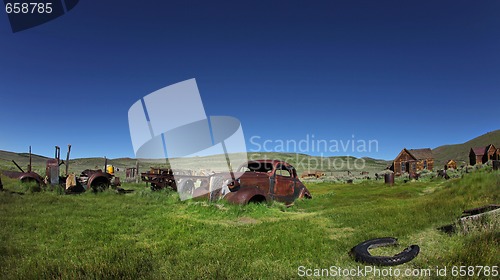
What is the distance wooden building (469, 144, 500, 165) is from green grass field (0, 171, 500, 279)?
4740cm

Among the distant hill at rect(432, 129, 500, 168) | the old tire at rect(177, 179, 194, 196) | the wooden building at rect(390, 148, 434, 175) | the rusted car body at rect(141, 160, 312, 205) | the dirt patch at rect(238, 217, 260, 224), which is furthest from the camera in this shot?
the distant hill at rect(432, 129, 500, 168)

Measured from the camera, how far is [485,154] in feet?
167

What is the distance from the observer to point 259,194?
36.9 ft

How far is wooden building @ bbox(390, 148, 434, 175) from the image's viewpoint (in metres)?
50.4

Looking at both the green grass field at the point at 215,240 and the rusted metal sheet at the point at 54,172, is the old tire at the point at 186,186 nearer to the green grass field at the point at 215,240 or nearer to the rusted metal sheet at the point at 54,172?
the green grass field at the point at 215,240

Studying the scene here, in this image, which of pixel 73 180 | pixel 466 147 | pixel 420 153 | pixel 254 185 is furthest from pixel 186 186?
pixel 466 147

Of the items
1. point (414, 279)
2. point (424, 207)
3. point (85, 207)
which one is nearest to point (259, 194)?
point (424, 207)

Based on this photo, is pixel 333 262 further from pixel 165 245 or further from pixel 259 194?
pixel 259 194

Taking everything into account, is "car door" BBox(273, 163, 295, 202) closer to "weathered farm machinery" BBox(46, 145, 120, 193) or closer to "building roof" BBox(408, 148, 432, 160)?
"weathered farm machinery" BBox(46, 145, 120, 193)

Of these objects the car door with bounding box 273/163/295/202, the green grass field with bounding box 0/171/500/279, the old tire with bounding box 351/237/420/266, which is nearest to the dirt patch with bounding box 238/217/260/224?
the green grass field with bounding box 0/171/500/279

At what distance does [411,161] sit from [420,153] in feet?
9.75

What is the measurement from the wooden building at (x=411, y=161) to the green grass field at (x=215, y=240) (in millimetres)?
43051

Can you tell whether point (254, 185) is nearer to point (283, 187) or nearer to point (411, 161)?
point (283, 187)

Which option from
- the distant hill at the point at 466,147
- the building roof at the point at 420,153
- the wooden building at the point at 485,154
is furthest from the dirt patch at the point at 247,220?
the distant hill at the point at 466,147
